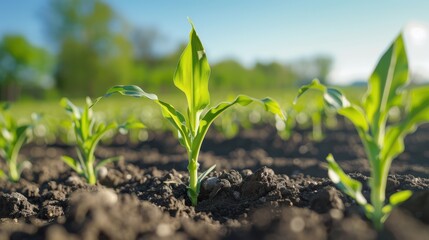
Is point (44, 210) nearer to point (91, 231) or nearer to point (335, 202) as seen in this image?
point (91, 231)

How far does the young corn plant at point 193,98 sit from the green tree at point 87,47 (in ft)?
140

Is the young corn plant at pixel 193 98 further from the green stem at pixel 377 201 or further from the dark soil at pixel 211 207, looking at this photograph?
the green stem at pixel 377 201

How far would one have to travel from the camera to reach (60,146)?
28.4 ft

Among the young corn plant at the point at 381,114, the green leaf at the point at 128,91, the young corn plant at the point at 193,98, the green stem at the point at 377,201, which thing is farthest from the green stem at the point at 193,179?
the green stem at the point at 377,201

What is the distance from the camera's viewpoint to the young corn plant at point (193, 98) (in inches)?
92.9

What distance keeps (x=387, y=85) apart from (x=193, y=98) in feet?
3.61

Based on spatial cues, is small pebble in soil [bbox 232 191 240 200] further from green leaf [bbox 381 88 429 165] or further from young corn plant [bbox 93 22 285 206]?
green leaf [bbox 381 88 429 165]

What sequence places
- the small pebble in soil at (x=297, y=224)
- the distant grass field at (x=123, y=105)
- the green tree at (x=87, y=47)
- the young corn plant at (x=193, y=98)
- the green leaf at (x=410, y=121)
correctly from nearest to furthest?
the small pebble in soil at (x=297, y=224)
the green leaf at (x=410, y=121)
the young corn plant at (x=193, y=98)
the distant grass field at (x=123, y=105)
the green tree at (x=87, y=47)

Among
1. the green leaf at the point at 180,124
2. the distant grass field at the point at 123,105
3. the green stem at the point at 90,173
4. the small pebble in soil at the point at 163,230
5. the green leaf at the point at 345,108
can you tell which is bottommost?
the distant grass field at the point at 123,105

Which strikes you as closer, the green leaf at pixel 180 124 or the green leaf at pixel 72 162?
the green leaf at pixel 180 124

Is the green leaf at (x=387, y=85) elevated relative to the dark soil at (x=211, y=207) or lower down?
elevated

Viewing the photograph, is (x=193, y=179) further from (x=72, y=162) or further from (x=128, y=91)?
(x=72, y=162)

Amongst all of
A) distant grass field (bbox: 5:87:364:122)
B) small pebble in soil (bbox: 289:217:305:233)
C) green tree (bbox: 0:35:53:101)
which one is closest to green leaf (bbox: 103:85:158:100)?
distant grass field (bbox: 5:87:364:122)

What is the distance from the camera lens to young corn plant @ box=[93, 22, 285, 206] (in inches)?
92.9
